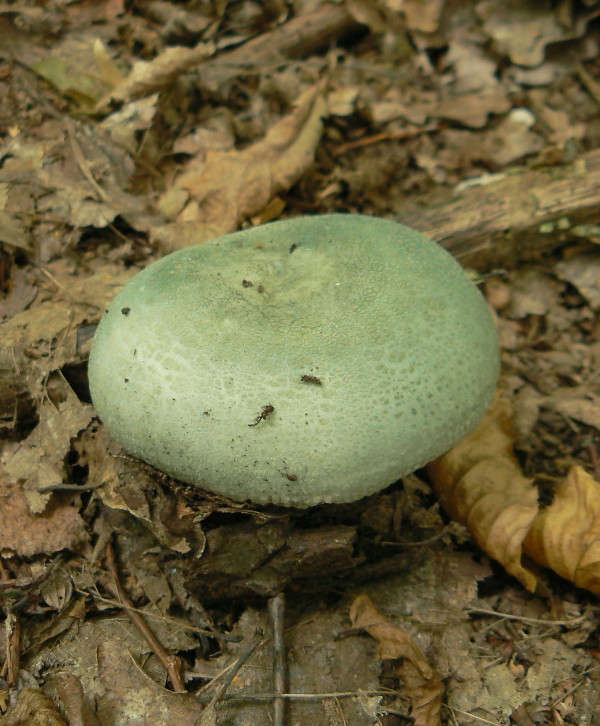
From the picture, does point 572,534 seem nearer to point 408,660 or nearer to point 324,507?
point 408,660

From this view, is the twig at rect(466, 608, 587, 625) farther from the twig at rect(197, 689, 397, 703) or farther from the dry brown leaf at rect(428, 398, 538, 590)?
the twig at rect(197, 689, 397, 703)

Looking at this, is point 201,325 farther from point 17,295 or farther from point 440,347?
point 17,295

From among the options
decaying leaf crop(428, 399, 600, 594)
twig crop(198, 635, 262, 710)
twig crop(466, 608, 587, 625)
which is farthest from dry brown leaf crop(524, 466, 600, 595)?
twig crop(198, 635, 262, 710)

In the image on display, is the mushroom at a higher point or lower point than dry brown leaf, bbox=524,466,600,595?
higher

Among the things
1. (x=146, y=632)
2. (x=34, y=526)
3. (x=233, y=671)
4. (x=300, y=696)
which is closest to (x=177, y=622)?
(x=146, y=632)

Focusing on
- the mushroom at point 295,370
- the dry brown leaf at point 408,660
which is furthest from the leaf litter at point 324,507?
the mushroom at point 295,370

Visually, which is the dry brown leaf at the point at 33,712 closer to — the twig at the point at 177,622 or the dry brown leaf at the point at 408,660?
the twig at the point at 177,622

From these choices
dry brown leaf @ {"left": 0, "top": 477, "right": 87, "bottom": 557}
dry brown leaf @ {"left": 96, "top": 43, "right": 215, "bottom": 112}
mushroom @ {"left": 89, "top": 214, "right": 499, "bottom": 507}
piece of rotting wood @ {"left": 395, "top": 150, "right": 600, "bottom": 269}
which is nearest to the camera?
mushroom @ {"left": 89, "top": 214, "right": 499, "bottom": 507}
